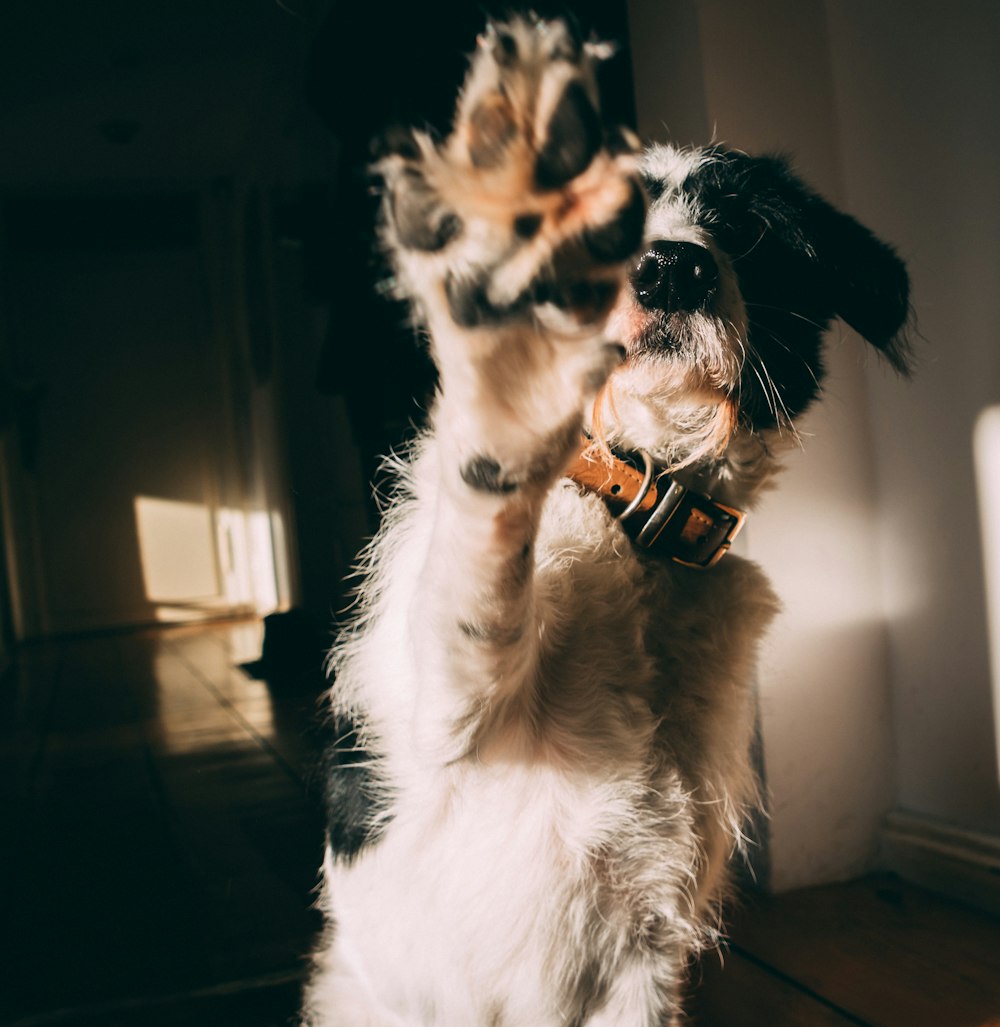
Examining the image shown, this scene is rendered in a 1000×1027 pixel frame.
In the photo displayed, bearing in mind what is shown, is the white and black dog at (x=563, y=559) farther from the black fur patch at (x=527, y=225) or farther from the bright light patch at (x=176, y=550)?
the bright light patch at (x=176, y=550)

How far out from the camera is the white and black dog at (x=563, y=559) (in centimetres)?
45

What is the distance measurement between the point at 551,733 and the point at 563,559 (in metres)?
0.16

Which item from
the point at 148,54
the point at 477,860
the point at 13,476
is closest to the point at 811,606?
the point at 477,860

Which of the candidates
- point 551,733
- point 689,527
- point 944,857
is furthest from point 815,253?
point 944,857

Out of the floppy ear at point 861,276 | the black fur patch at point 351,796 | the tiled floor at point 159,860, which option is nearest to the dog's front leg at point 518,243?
the black fur patch at point 351,796

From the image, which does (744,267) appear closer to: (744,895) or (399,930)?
(399,930)

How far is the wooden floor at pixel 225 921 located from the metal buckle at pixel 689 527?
49 cm

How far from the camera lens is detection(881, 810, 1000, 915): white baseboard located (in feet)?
3.92

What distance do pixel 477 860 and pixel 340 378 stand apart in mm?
1774

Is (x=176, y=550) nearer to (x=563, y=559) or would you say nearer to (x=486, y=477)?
(x=563, y=559)

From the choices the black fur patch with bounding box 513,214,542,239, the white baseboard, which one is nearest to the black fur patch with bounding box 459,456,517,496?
the black fur patch with bounding box 513,214,542,239

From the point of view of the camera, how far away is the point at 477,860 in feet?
2.52

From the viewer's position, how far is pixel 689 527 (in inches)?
33.9

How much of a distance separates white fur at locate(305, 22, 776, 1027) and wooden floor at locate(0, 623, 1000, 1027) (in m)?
0.12
